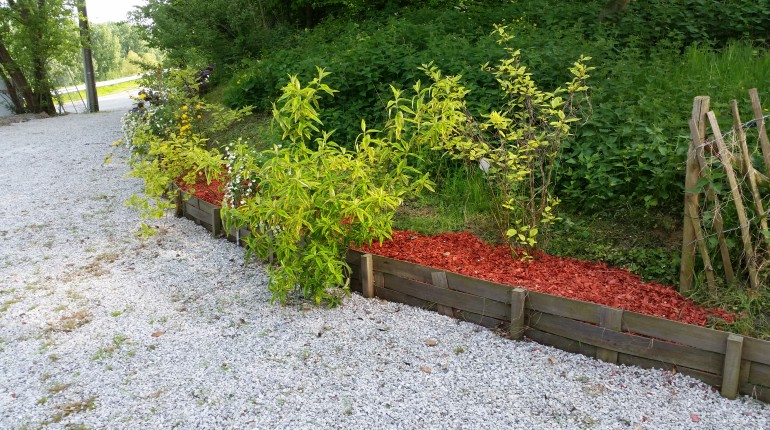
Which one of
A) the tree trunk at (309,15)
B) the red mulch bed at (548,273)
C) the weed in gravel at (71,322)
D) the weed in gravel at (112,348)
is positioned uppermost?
Answer: the tree trunk at (309,15)

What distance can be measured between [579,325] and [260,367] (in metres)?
1.92

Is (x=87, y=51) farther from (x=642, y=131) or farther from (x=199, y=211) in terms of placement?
(x=642, y=131)

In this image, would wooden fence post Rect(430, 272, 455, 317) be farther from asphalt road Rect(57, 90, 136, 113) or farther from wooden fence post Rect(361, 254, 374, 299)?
asphalt road Rect(57, 90, 136, 113)

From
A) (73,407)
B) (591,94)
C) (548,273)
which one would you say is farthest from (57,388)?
(591,94)

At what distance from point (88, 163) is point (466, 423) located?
347 inches

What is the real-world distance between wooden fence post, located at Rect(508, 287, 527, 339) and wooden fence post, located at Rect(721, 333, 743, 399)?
1.13m

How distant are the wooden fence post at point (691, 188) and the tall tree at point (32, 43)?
673 inches

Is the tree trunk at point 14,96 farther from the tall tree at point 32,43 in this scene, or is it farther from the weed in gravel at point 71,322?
the weed in gravel at point 71,322

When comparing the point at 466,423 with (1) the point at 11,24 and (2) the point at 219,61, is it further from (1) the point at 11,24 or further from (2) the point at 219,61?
(1) the point at 11,24

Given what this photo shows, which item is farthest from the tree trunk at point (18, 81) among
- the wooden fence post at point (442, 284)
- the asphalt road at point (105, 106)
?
the wooden fence post at point (442, 284)

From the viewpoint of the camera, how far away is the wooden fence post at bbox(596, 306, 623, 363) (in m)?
3.56

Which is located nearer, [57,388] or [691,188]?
[57,388]

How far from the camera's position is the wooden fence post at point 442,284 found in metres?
4.29

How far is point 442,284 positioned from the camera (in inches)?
169
